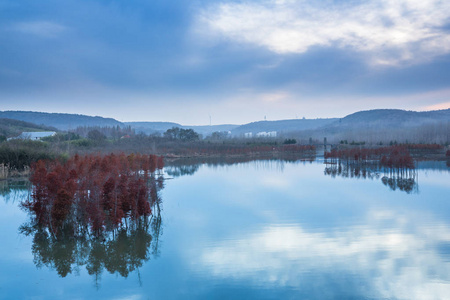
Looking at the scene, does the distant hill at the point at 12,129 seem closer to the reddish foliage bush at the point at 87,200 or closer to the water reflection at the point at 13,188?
the water reflection at the point at 13,188

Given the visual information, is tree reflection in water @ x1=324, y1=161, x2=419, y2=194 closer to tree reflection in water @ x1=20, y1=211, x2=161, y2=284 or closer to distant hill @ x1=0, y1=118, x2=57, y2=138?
tree reflection in water @ x1=20, y1=211, x2=161, y2=284

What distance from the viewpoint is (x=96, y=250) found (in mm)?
9773

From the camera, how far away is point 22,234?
11297mm

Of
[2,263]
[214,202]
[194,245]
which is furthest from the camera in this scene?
[214,202]

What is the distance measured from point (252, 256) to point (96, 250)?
4011 millimetres

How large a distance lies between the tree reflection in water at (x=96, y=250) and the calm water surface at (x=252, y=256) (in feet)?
0.10

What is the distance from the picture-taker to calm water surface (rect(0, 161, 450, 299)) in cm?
767

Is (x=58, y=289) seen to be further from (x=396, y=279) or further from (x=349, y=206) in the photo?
(x=349, y=206)

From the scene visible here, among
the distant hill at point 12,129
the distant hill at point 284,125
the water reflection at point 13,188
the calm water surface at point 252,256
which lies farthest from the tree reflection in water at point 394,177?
the distant hill at point 284,125

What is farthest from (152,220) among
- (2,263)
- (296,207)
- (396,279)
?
(396,279)

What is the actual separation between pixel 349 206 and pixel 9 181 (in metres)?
18.0

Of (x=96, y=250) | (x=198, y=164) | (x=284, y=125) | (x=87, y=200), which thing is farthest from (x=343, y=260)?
(x=284, y=125)

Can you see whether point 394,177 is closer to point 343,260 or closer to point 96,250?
point 343,260

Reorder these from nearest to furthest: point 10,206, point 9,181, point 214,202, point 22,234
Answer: point 22,234, point 10,206, point 214,202, point 9,181
